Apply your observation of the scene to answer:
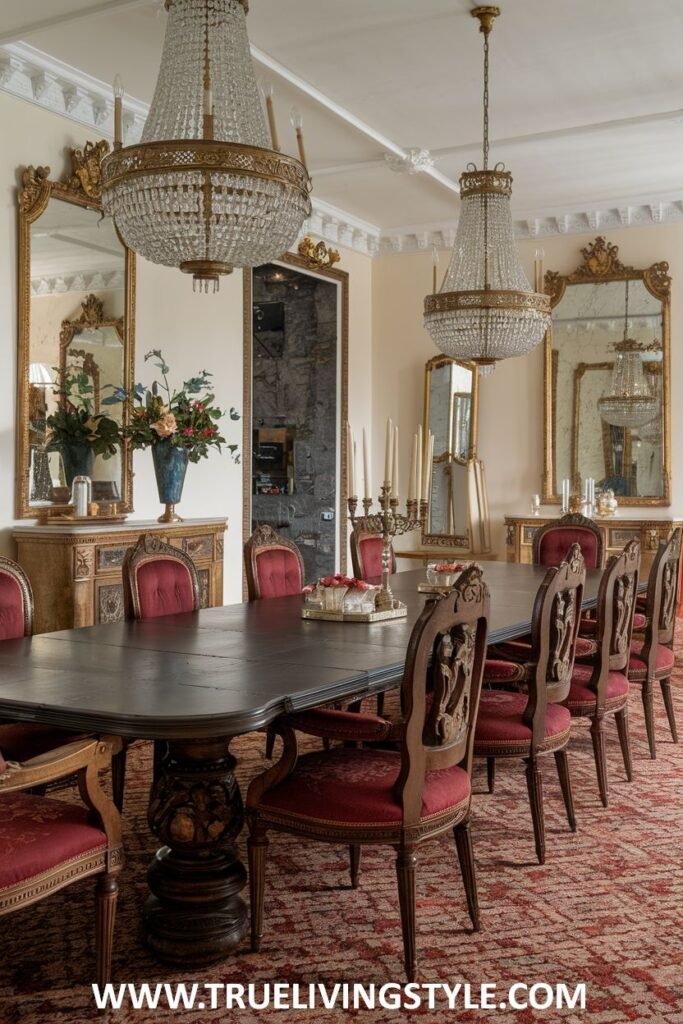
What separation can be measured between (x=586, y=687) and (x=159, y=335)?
3850 mm

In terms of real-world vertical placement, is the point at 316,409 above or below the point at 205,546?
above

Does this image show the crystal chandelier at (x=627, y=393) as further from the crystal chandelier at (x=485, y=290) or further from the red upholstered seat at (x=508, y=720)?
the red upholstered seat at (x=508, y=720)

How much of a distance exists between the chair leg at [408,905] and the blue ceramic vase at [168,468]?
386 cm

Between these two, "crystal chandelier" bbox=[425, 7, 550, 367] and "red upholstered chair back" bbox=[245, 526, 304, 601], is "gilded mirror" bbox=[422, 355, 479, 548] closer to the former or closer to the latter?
"crystal chandelier" bbox=[425, 7, 550, 367]

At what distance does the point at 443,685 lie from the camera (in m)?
2.75

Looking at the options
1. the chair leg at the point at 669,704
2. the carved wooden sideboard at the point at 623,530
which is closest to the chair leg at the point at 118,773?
the chair leg at the point at 669,704

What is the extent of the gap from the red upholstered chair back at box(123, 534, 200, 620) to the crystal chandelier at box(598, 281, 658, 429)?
16.4 ft

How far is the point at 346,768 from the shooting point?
2.87 metres

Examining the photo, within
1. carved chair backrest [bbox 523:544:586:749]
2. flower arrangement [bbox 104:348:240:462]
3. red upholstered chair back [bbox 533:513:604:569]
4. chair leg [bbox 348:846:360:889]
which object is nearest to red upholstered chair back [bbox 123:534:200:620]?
chair leg [bbox 348:846:360:889]

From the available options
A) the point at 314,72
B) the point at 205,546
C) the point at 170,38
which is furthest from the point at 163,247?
the point at 205,546

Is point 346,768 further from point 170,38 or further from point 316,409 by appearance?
point 316,409

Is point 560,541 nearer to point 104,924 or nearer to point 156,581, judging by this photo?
point 156,581

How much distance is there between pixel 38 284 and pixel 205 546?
1.81 metres

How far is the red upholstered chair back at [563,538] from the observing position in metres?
6.15
